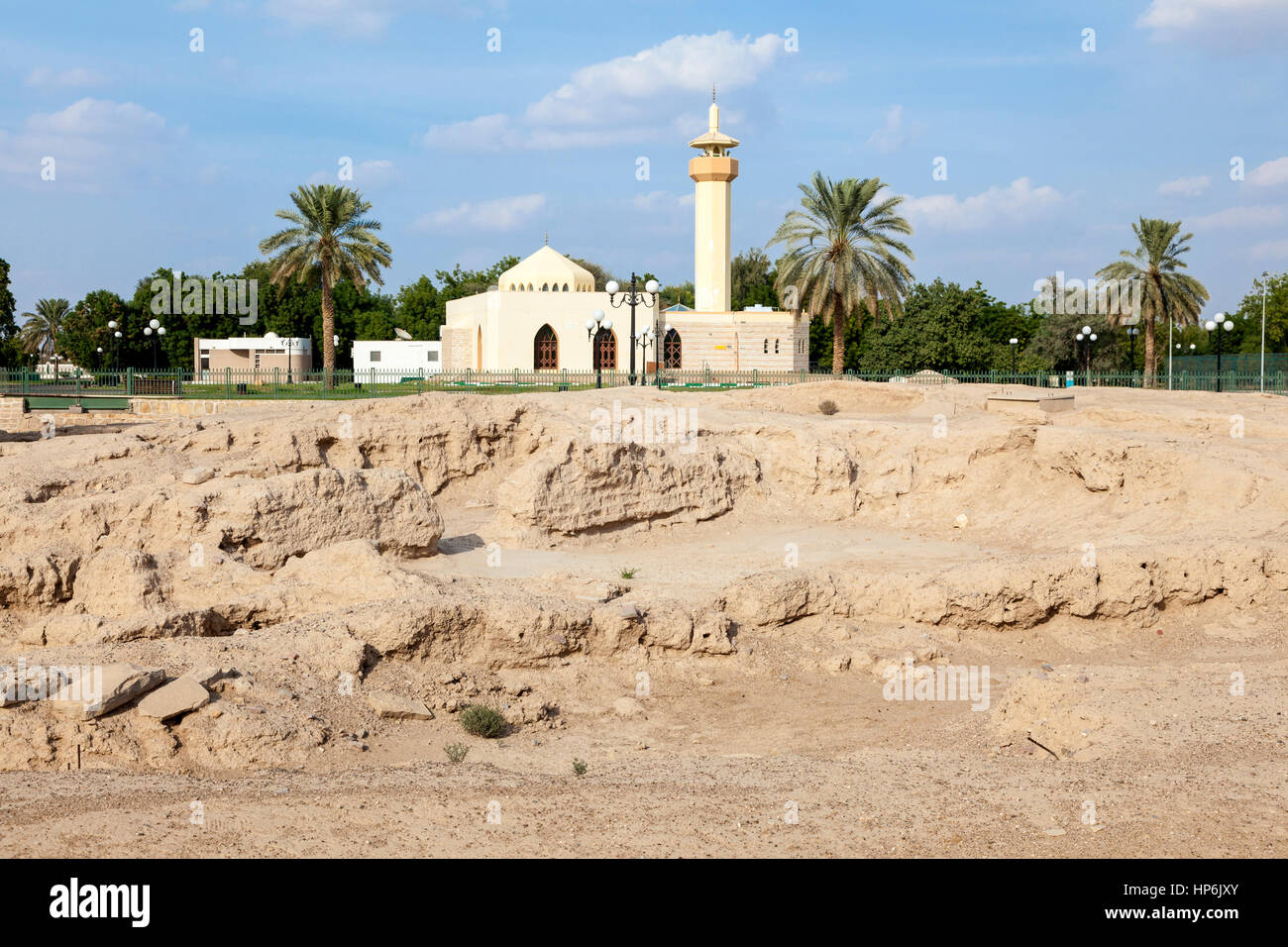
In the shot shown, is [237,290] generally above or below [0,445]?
above

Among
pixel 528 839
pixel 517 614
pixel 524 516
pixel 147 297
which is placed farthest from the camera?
pixel 147 297

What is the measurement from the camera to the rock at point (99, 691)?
6.64 metres

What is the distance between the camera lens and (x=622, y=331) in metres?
45.6

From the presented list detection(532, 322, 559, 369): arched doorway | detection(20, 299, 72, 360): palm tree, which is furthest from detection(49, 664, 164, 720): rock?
detection(20, 299, 72, 360): palm tree

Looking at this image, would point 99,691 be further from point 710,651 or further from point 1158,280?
point 1158,280

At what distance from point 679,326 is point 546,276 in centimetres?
650

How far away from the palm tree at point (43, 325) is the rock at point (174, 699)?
75.1 metres

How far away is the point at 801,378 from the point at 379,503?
2142cm

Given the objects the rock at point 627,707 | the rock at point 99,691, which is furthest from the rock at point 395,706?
the rock at point 99,691

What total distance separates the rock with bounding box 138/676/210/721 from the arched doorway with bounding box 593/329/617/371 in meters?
38.6

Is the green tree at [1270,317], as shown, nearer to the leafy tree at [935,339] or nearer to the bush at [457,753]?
the leafy tree at [935,339]
